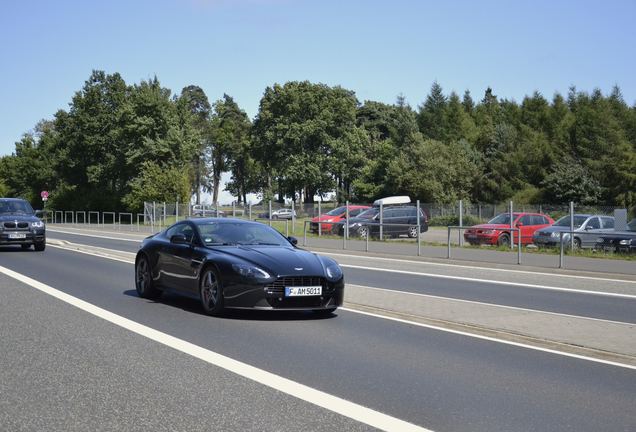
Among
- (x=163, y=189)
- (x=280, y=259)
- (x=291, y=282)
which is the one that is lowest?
(x=291, y=282)

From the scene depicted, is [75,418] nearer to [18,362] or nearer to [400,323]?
[18,362]

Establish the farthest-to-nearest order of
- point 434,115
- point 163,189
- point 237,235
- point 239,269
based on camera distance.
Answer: point 434,115
point 163,189
point 237,235
point 239,269

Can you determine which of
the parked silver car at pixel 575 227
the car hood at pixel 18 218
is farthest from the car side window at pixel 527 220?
the car hood at pixel 18 218

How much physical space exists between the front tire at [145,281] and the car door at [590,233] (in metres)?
12.8

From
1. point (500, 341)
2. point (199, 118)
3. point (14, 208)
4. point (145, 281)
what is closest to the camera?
point (500, 341)

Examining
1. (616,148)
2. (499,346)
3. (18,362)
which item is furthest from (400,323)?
(616,148)

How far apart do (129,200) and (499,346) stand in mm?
63831

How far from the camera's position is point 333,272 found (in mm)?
10906

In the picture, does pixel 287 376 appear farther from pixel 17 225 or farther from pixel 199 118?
pixel 199 118

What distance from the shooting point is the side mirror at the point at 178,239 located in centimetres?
1214

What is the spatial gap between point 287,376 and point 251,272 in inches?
142

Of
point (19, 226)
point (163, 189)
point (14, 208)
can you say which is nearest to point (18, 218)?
point (19, 226)

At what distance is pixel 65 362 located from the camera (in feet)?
24.7

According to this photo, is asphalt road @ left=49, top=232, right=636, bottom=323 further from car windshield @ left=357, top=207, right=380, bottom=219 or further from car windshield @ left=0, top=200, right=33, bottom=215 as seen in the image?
car windshield @ left=357, top=207, right=380, bottom=219
